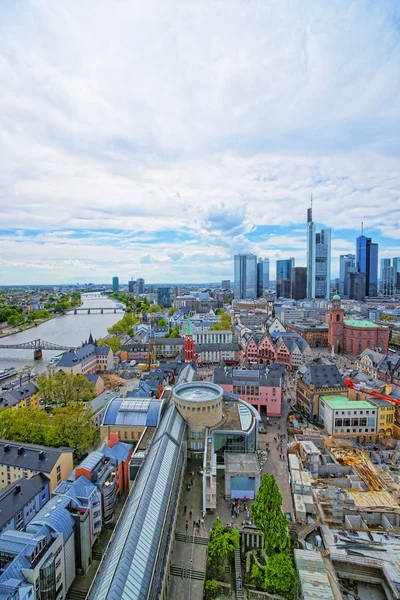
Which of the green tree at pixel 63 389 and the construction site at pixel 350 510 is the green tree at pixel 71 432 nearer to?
the green tree at pixel 63 389

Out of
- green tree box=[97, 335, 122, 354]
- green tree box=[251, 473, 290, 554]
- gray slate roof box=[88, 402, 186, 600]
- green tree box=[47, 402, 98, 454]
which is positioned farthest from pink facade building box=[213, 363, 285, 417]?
green tree box=[97, 335, 122, 354]

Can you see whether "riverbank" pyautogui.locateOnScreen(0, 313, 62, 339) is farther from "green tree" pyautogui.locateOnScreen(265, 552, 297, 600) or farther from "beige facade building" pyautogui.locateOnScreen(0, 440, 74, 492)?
"green tree" pyautogui.locateOnScreen(265, 552, 297, 600)

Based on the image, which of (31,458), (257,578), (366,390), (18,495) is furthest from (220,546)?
(366,390)

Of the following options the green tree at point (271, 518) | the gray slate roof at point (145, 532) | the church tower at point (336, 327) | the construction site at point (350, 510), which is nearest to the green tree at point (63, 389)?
the gray slate roof at point (145, 532)

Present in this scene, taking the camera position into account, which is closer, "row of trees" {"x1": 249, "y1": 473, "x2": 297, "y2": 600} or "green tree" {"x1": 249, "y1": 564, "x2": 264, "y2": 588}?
"row of trees" {"x1": 249, "y1": 473, "x2": 297, "y2": 600}

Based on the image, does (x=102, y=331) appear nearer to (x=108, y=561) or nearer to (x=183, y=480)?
(x=183, y=480)

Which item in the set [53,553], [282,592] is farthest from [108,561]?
[282,592]

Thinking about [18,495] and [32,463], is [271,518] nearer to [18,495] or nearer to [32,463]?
[18,495]
